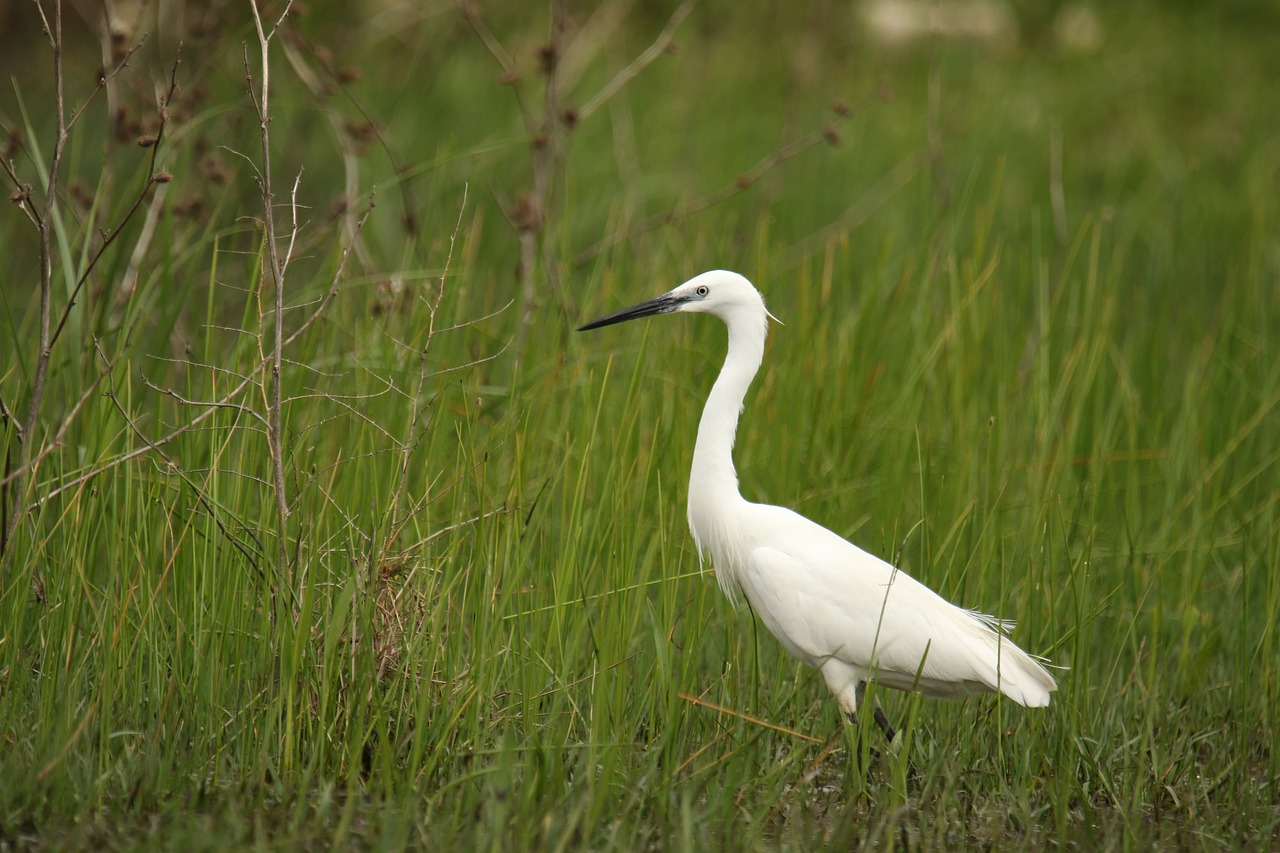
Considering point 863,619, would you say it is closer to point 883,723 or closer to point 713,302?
point 883,723

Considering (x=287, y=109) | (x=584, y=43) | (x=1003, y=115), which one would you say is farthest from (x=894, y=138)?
(x=287, y=109)

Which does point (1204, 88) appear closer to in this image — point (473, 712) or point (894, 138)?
point (894, 138)

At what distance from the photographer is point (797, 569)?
3.38 meters

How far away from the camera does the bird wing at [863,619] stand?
10.9 feet

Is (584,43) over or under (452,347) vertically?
over

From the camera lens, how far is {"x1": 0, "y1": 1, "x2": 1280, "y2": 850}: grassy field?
9.19ft

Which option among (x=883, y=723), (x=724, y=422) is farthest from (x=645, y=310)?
(x=883, y=723)

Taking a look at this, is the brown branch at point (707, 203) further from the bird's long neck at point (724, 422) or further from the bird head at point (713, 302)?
the bird's long neck at point (724, 422)

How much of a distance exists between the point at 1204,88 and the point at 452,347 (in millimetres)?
7457

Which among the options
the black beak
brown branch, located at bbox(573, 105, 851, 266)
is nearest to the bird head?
the black beak

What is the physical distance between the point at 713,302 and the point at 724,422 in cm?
34

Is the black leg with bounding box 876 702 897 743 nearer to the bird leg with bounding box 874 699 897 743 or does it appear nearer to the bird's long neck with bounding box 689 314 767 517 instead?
the bird leg with bounding box 874 699 897 743

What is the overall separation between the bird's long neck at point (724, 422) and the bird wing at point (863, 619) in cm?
20

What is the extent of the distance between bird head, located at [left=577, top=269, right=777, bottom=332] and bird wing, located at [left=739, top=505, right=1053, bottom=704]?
2.05 ft
